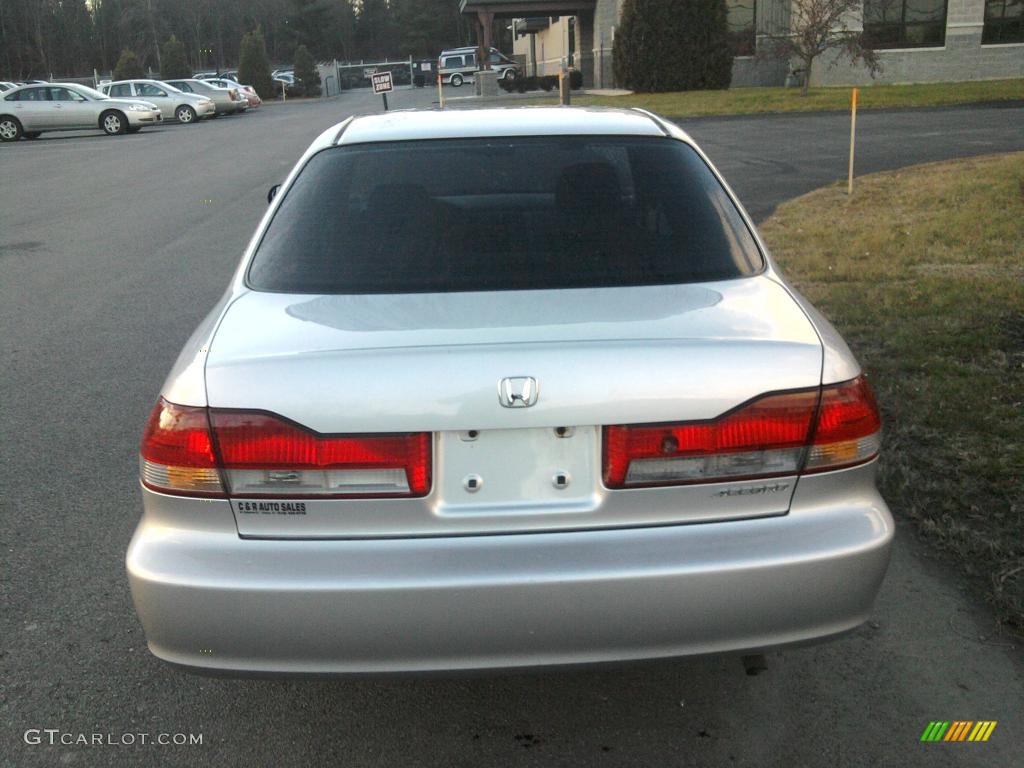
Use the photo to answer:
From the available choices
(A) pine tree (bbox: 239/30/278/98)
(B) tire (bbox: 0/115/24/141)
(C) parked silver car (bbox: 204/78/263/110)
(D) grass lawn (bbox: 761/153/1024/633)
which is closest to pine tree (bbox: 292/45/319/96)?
(A) pine tree (bbox: 239/30/278/98)

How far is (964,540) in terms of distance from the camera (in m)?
3.81

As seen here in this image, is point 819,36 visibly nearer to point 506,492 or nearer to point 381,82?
point 381,82

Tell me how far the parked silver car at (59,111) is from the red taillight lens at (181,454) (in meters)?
32.8

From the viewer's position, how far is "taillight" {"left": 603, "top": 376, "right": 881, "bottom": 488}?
92.0 inches

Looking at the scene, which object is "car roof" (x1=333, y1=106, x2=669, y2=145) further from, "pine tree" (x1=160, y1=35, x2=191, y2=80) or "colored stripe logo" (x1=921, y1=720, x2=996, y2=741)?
"pine tree" (x1=160, y1=35, x2=191, y2=80)

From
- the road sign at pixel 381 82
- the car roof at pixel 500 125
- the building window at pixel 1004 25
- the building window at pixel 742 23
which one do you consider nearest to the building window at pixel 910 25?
the building window at pixel 1004 25

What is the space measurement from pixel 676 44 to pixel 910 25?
8440mm

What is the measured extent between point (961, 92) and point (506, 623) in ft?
98.8

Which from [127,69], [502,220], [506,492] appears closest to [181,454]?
[506,492]

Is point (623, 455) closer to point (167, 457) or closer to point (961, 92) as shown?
point (167, 457)

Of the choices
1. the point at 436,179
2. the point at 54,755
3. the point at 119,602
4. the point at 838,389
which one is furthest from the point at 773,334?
the point at 119,602

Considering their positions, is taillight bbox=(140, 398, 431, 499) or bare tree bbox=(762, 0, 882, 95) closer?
taillight bbox=(140, 398, 431, 499)

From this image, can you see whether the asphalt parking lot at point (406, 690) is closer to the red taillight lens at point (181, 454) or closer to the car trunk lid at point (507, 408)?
the car trunk lid at point (507, 408)

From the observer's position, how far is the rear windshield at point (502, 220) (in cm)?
289
